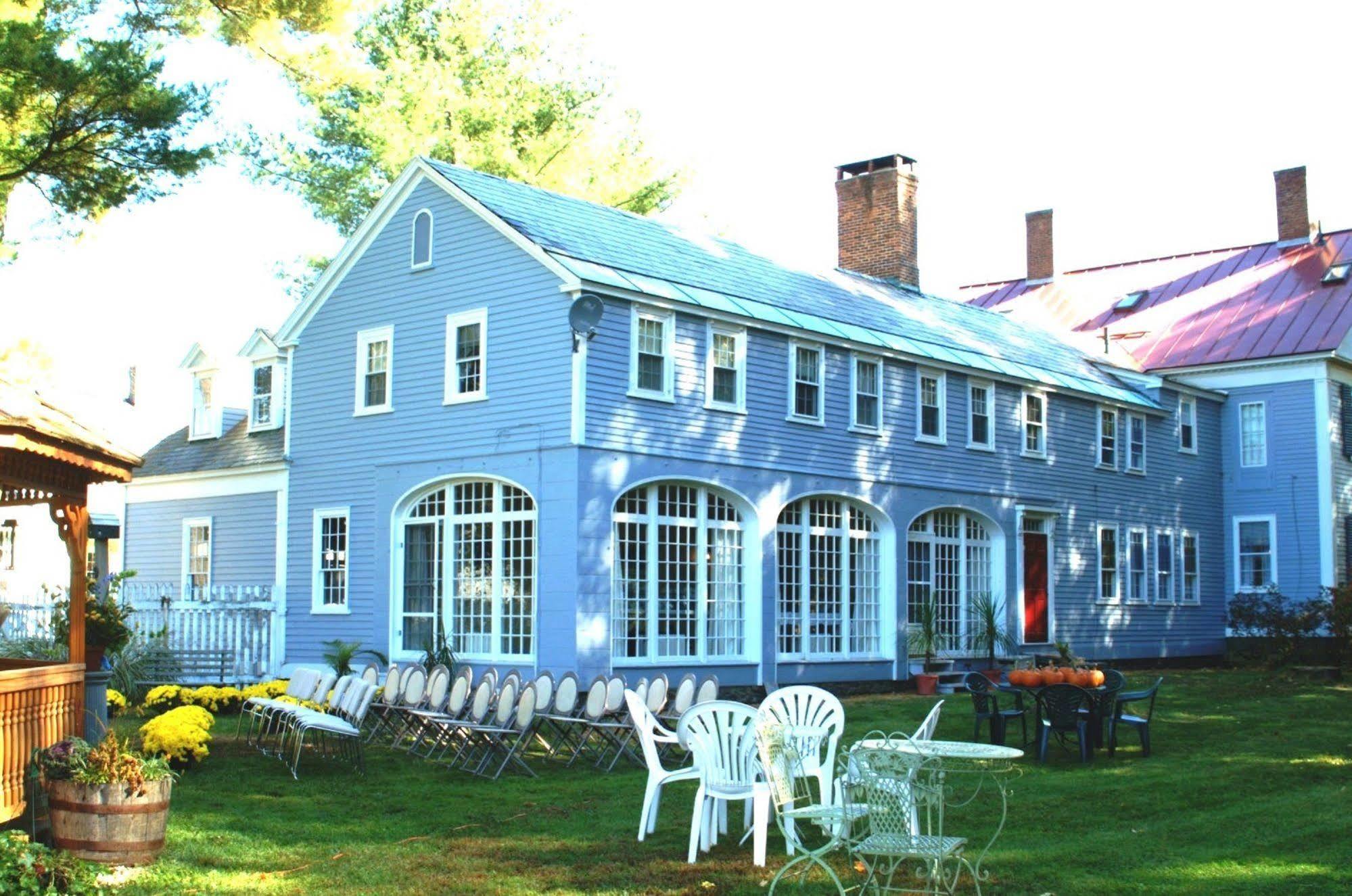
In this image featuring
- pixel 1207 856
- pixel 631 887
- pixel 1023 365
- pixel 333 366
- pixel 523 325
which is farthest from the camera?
pixel 1023 365

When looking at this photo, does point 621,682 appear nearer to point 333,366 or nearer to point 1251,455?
point 333,366

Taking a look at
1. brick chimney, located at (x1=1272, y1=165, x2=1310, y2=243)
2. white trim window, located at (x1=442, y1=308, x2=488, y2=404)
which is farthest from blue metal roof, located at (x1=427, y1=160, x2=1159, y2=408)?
brick chimney, located at (x1=1272, y1=165, x2=1310, y2=243)

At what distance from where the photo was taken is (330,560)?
22.2 meters

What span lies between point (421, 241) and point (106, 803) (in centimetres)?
1351

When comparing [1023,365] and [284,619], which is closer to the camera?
[284,619]

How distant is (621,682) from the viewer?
555 inches

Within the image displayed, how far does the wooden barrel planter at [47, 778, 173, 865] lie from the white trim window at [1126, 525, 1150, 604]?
2332cm

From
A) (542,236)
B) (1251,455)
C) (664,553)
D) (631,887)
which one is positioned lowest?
(631,887)

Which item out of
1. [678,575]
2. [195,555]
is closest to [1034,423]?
[678,575]

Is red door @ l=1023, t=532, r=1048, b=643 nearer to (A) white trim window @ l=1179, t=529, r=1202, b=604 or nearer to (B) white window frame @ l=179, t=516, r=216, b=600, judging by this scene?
(A) white trim window @ l=1179, t=529, r=1202, b=604

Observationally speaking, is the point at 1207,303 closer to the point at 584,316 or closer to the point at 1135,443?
the point at 1135,443

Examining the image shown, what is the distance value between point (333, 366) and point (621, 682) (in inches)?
400

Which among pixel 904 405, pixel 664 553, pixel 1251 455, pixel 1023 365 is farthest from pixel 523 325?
pixel 1251 455

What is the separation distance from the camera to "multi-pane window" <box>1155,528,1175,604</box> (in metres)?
29.5
